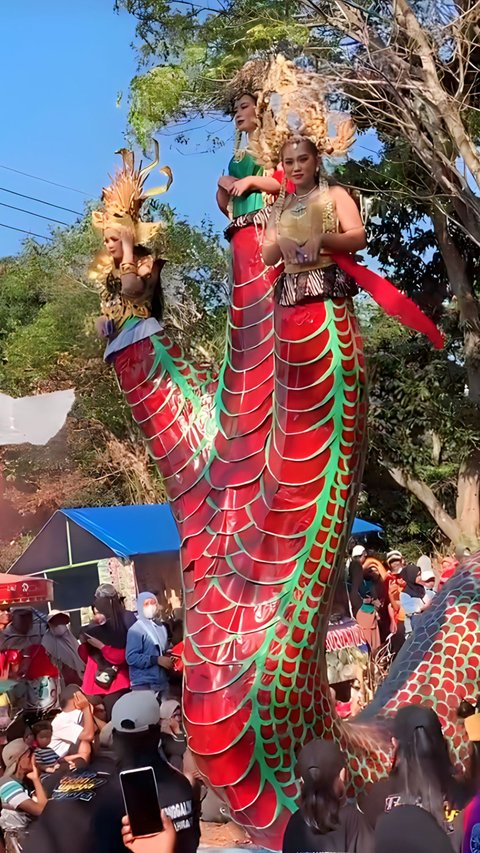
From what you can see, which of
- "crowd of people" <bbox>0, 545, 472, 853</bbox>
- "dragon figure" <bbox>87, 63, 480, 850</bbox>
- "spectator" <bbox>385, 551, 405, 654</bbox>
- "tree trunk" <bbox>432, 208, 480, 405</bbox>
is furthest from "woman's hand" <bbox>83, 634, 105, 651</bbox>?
"tree trunk" <bbox>432, 208, 480, 405</bbox>

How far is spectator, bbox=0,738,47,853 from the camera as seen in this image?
4.29 meters

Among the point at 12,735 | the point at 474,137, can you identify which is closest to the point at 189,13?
the point at 474,137

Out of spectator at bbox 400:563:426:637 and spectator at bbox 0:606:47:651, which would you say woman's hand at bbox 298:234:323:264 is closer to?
spectator at bbox 0:606:47:651

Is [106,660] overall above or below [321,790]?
below

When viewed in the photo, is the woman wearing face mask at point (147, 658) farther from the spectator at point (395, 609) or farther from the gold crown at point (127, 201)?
the gold crown at point (127, 201)

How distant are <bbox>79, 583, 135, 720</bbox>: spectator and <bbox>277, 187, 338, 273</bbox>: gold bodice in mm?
4353

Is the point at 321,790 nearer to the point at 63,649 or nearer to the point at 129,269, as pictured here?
the point at 129,269

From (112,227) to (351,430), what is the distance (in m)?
1.10

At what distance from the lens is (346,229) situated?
3.08m

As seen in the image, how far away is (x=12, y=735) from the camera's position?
5.62 meters

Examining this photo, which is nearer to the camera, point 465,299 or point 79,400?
point 465,299

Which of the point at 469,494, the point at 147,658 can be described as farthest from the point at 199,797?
the point at 469,494

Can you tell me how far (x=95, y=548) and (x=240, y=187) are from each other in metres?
9.60

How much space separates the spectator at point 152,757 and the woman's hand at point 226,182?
163 centimetres
